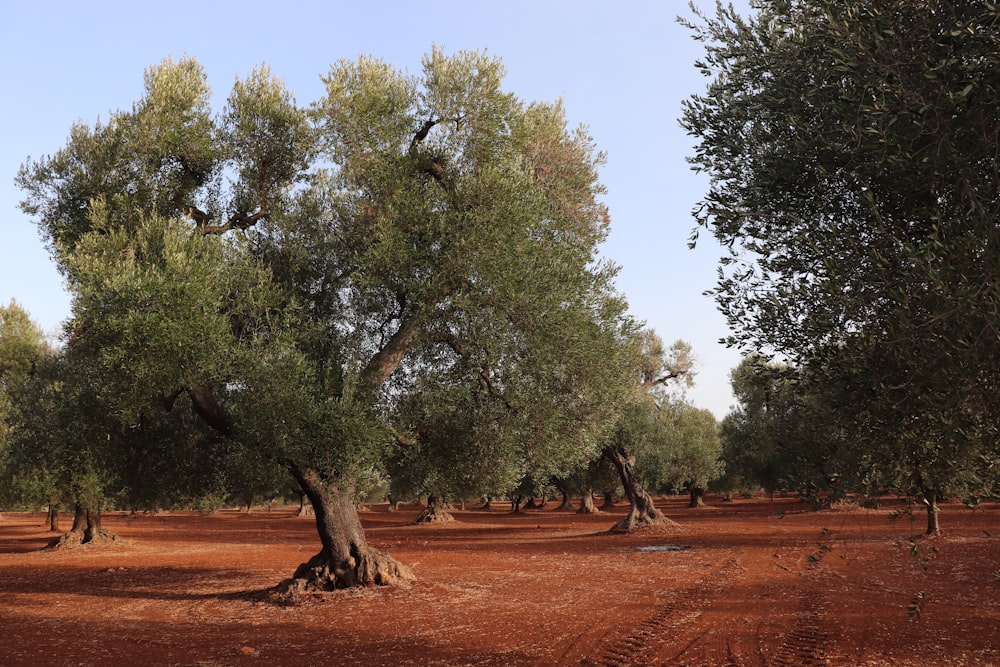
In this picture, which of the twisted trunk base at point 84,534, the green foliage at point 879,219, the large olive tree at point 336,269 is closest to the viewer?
the green foliage at point 879,219

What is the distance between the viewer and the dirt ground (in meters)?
13.6

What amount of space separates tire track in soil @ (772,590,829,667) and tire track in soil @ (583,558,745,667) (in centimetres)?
169

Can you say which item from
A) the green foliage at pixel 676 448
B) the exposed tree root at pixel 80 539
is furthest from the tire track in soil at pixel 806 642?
the exposed tree root at pixel 80 539

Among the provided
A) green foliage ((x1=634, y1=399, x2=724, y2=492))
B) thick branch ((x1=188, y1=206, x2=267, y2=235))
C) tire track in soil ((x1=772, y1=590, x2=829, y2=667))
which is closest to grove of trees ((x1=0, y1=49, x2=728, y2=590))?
thick branch ((x1=188, y1=206, x2=267, y2=235))

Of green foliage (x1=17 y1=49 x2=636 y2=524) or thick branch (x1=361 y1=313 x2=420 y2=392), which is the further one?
thick branch (x1=361 y1=313 x2=420 y2=392)

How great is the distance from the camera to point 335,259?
21.2 m

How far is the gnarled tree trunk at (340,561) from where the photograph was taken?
20.4m

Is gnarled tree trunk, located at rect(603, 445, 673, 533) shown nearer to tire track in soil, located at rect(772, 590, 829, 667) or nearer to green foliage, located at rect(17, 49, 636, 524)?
green foliage, located at rect(17, 49, 636, 524)

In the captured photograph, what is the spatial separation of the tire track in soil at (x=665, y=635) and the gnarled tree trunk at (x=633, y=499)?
25761 mm

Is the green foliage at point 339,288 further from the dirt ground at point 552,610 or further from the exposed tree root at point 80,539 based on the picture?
the exposed tree root at point 80,539

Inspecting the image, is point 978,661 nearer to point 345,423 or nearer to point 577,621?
point 577,621

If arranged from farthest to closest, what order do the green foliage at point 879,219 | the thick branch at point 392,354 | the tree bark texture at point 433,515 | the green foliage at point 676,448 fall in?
the tree bark texture at point 433,515
the green foliage at point 676,448
the thick branch at point 392,354
the green foliage at point 879,219

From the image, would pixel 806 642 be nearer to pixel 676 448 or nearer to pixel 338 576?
pixel 338 576

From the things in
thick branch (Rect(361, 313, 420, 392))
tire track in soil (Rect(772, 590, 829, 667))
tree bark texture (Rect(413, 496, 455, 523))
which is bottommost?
tree bark texture (Rect(413, 496, 455, 523))
